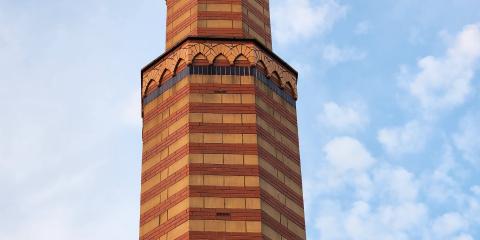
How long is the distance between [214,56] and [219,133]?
3840mm

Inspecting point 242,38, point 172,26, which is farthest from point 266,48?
point 172,26

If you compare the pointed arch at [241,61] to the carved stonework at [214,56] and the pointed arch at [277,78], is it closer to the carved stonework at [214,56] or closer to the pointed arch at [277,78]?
the carved stonework at [214,56]

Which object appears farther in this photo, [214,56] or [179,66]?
[179,66]

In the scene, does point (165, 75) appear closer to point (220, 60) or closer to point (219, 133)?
point (220, 60)

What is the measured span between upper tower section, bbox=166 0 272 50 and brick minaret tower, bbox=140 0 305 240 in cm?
4

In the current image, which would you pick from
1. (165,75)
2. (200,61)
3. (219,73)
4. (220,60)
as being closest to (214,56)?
(220,60)

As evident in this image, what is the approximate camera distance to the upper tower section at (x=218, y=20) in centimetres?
4409

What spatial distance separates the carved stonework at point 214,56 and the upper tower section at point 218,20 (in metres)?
0.78

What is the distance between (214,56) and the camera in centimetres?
4256

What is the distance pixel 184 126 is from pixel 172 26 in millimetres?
6691

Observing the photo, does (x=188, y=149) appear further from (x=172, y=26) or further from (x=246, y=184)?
(x=172, y=26)

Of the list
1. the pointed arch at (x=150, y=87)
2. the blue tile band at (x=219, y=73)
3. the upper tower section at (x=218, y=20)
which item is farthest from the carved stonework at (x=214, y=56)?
the upper tower section at (x=218, y=20)

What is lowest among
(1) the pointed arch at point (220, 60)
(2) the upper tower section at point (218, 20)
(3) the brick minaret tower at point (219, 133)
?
(3) the brick minaret tower at point (219, 133)

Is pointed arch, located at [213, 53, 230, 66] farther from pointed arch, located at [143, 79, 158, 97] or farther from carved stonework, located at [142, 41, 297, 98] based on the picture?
pointed arch, located at [143, 79, 158, 97]
